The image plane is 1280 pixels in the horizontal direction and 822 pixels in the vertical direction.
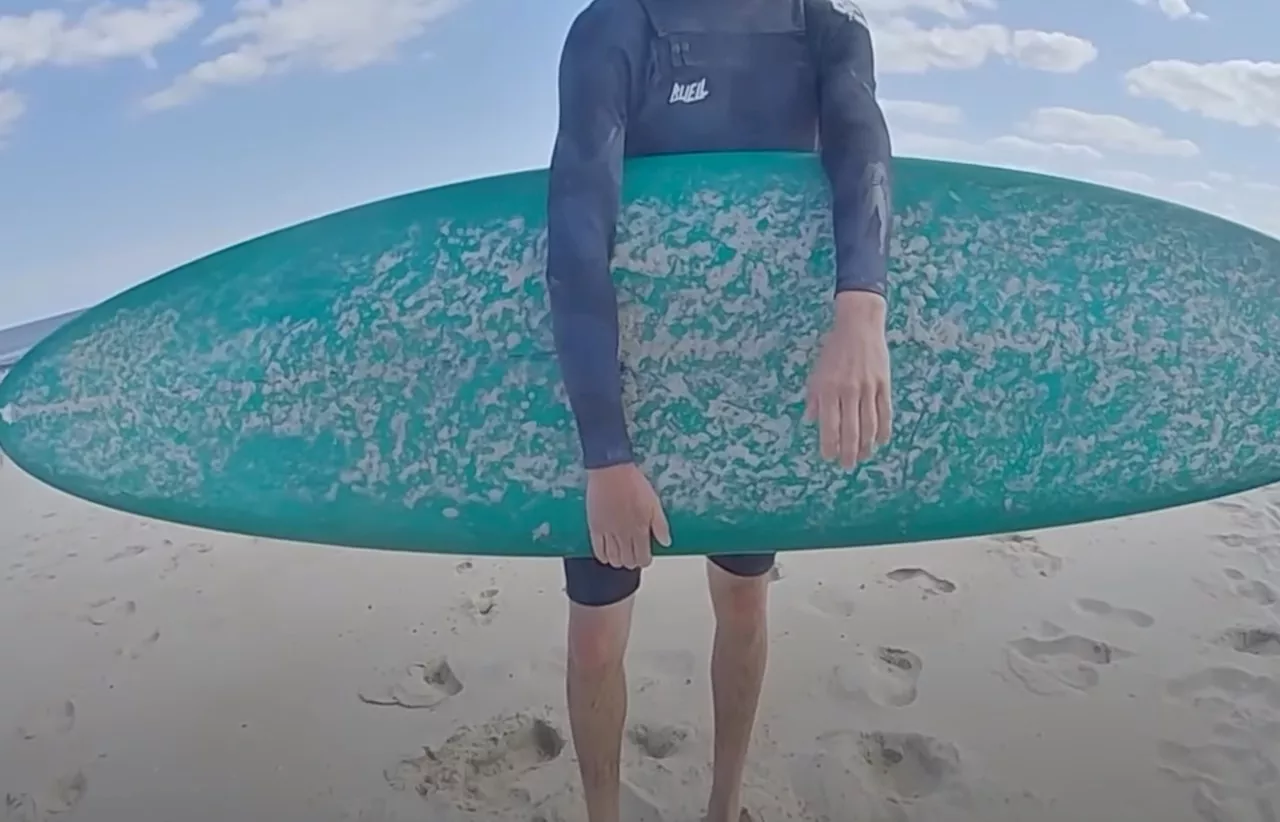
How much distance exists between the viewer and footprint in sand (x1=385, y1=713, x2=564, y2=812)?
69.7 inches

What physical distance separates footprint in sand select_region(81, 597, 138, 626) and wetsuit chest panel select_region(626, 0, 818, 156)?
2.03 meters

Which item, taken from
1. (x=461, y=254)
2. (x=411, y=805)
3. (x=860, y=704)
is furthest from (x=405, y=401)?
(x=860, y=704)

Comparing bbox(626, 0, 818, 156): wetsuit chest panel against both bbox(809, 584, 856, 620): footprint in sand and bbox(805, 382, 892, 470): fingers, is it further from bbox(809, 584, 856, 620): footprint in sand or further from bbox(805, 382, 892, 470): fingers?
bbox(809, 584, 856, 620): footprint in sand

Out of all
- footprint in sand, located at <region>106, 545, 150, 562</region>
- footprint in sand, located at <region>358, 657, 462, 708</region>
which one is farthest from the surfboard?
footprint in sand, located at <region>106, 545, 150, 562</region>

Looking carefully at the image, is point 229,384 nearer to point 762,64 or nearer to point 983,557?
point 762,64

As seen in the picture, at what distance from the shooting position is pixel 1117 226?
1.27 m

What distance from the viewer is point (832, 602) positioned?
2.39 m

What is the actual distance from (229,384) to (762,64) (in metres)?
0.73

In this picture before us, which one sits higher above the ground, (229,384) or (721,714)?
(229,384)

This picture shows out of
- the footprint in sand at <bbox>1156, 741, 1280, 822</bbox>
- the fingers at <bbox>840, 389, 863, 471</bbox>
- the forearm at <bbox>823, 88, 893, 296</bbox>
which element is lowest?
the footprint in sand at <bbox>1156, 741, 1280, 822</bbox>

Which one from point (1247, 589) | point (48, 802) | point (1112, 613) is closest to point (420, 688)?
point (48, 802)

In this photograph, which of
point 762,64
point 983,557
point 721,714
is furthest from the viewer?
point 983,557

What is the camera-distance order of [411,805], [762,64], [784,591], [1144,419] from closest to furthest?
1. [762,64]
2. [1144,419]
3. [411,805]
4. [784,591]

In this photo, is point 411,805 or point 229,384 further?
point 411,805
